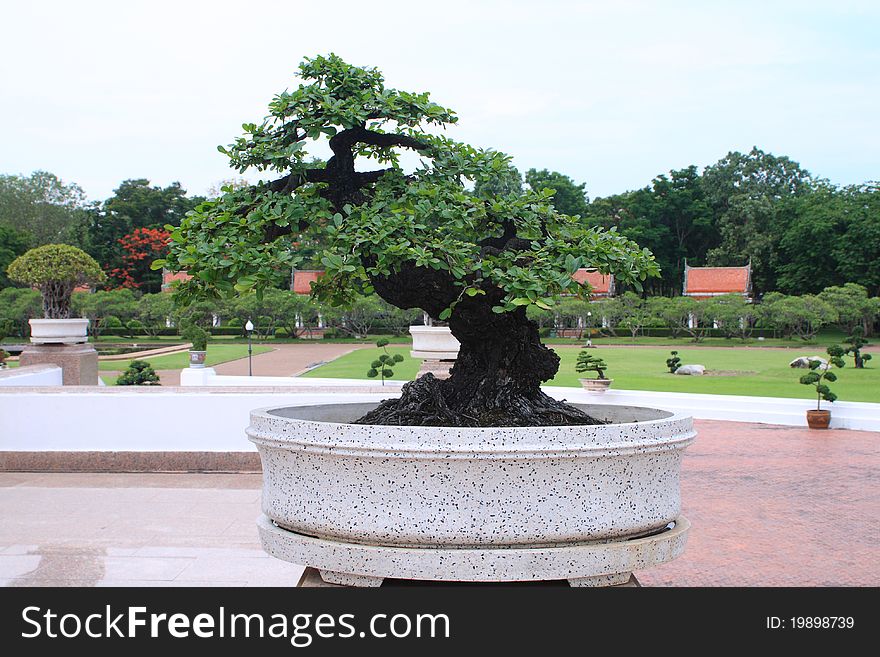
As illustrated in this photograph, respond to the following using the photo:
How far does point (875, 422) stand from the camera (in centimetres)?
1191

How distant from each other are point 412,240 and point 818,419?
10976mm

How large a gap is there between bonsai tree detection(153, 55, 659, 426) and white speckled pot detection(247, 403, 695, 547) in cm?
53

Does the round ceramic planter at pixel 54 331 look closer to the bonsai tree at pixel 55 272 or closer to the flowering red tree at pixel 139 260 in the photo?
the bonsai tree at pixel 55 272

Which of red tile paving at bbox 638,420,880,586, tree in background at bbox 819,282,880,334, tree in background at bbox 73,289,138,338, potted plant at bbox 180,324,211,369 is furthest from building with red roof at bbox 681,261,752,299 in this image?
red tile paving at bbox 638,420,880,586

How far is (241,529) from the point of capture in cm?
554

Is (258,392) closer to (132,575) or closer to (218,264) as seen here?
(132,575)

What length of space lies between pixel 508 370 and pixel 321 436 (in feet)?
3.17

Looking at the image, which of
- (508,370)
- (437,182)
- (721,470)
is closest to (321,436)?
(508,370)

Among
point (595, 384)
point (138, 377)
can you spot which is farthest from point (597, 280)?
point (138, 377)

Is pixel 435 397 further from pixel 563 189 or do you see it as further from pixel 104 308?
pixel 563 189

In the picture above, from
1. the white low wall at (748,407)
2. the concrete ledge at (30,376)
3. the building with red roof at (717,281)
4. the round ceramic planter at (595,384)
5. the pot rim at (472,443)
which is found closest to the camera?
the pot rim at (472,443)

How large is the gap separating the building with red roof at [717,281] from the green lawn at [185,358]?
894 inches

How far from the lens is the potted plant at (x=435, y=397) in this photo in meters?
2.35

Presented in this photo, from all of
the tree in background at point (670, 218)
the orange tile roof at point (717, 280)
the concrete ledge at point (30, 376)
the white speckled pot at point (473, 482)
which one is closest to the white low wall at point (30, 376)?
the concrete ledge at point (30, 376)
